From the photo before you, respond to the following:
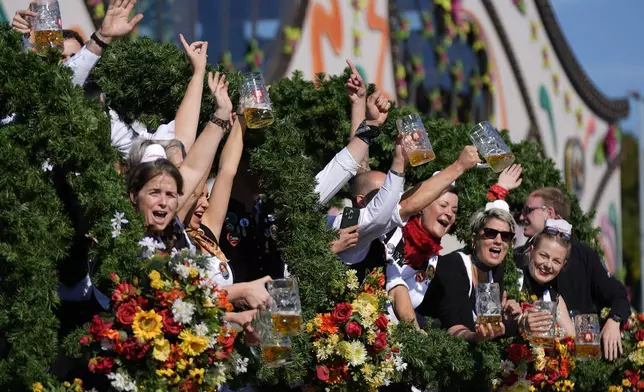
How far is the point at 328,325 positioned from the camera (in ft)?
17.1

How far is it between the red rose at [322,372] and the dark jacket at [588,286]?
237cm

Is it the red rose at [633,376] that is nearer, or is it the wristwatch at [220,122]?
the wristwatch at [220,122]

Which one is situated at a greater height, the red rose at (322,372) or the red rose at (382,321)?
the red rose at (382,321)

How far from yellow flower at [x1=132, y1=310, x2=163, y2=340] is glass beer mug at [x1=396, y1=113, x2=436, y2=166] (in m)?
1.95

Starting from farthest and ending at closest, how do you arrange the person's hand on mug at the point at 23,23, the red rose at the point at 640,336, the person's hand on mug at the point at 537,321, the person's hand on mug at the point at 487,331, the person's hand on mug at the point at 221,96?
1. the red rose at the point at 640,336
2. the person's hand on mug at the point at 537,321
3. the person's hand on mug at the point at 487,331
4. the person's hand on mug at the point at 221,96
5. the person's hand on mug at the point at 23,23

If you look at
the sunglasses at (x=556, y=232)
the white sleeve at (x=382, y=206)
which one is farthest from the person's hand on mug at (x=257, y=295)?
the sunglasses at (x=556, y=232)

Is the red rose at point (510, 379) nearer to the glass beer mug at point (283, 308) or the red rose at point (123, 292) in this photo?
the glass beer mug at point (283, 308)

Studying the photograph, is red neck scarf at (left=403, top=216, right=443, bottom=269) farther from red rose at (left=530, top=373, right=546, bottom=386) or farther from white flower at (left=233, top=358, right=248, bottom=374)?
white flower at (left=233, top=358, right=248, bottom=374)

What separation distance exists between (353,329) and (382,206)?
0.64 meters

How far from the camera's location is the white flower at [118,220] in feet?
14.0

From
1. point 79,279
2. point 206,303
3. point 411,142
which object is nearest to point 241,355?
point 206,303

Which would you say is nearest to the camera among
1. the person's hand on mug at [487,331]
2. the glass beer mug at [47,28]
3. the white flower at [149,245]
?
the white flower at [149,245]

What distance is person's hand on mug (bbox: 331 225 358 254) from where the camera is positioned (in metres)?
5.45

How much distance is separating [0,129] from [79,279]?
2.17 feet
